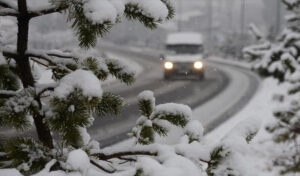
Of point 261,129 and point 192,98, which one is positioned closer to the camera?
point 261,129

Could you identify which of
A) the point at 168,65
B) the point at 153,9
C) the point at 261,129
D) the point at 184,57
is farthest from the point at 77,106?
the point at 168,65

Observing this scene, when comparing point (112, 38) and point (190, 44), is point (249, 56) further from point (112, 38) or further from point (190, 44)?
point (112, 38)

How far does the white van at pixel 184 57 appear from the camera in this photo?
16.5 meters

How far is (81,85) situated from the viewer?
106 cm

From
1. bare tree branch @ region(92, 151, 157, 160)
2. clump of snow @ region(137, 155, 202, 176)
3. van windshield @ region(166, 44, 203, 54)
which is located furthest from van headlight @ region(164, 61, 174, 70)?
clump of snow @ region(137, 155, 202, 176)

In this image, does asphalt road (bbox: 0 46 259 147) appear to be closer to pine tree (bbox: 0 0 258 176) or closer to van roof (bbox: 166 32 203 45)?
van roof (bbox: 166 32 203 45)

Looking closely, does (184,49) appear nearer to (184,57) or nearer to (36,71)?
(184,57)

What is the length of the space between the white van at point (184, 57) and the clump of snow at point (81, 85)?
15.3 metres

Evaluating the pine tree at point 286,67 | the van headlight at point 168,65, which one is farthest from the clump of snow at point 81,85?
the van headlight at point 168,65

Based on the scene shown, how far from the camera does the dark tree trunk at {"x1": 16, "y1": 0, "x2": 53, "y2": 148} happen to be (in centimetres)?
130

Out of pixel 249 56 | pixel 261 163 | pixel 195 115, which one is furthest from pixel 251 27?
pixel 195 115

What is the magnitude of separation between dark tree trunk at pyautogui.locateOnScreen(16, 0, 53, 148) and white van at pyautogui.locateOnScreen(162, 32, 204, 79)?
1499 cm

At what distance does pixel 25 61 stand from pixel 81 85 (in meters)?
0.44

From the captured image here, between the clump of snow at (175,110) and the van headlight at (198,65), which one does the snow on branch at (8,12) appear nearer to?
the clump of snow at (175,110)
